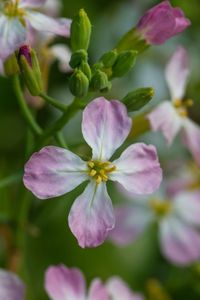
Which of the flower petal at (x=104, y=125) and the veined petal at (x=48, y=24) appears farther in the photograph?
the veined petal at (x=48, y=24)

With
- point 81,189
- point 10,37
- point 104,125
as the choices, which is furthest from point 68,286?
point 81,189

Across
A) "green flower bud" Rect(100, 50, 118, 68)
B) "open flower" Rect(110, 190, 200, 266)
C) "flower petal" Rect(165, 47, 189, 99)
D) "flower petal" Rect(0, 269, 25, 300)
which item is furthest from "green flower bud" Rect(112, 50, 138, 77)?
"open flower" Rect(110, 190, 200, 266)

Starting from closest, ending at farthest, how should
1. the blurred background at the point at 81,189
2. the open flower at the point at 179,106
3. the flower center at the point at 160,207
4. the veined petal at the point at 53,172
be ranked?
the veined petal at the point at 53,172, the open flower at the point at 179,106, the blurred background at the point at 81,189, the flower center at the point at 160,207

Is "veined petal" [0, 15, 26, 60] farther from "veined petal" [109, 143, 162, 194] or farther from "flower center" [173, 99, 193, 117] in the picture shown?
"flower center" [173, 99, 193, 117]

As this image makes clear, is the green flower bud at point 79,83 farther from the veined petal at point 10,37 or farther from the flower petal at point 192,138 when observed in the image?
the flower petal at point 192,138

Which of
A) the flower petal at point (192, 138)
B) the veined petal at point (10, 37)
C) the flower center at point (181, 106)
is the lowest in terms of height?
the flower petal at point (192, 138)

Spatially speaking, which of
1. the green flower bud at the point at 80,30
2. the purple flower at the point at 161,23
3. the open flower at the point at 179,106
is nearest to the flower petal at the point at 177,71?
the open flower at the point at 179,106
